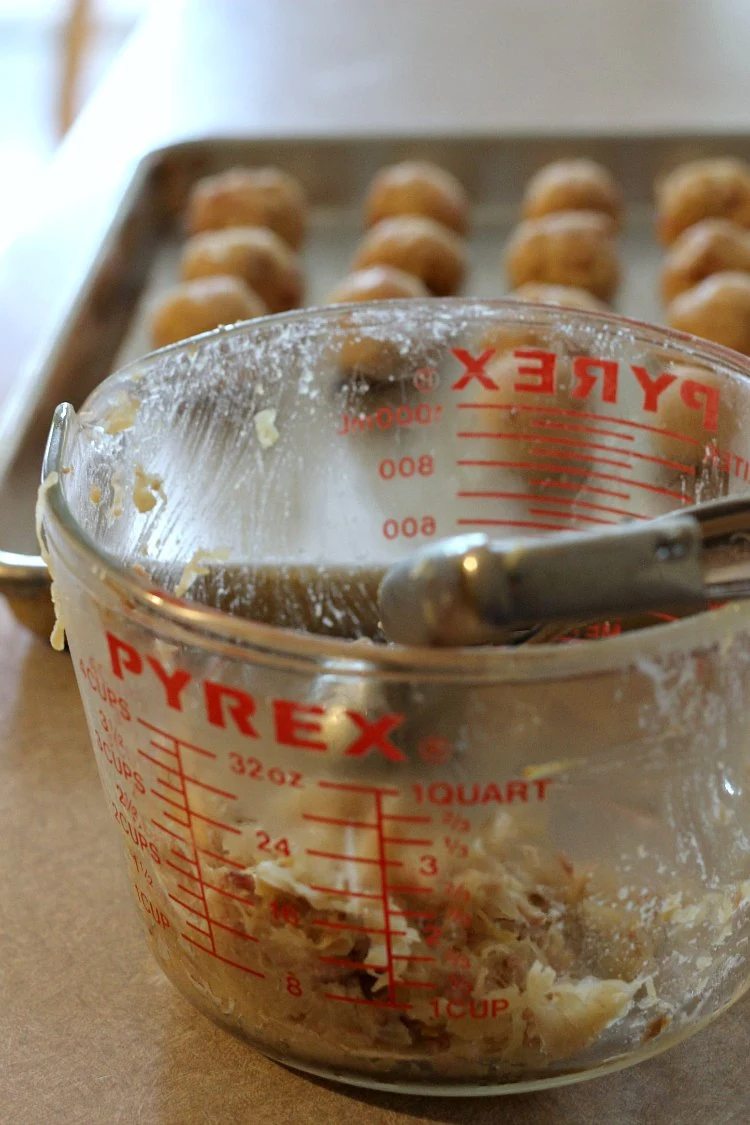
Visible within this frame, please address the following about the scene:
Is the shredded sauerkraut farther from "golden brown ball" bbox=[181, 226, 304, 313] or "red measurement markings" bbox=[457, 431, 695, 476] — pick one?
"golden brown ball" bbox=[181, 226, 304, 313]

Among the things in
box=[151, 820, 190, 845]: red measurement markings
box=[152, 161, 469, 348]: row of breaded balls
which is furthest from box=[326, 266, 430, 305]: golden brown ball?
box=[151, 820, 190, 845]: red measurement markings

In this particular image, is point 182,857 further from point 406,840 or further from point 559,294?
point 559,294

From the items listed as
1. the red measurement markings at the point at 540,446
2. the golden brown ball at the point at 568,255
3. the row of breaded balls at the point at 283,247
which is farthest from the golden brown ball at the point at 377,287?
the red measurement markings at the point at 540,446

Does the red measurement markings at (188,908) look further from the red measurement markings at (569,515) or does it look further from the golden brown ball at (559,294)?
the golden brown ball at (559,294)

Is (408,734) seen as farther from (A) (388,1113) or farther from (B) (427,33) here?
(B) (427,33)

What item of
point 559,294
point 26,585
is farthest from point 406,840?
point 559,294

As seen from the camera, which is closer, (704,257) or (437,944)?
(437,944)

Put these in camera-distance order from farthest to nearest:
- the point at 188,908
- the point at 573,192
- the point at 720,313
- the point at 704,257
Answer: the point at 573,192 < the point at 704,257 < the point at 720,313 < the point at 188,908
